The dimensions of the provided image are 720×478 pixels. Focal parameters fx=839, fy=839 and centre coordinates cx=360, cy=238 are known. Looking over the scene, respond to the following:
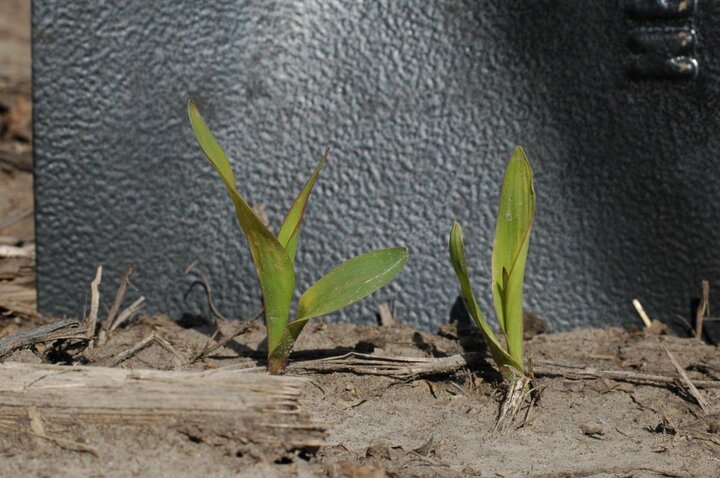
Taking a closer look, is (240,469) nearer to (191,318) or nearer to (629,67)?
(191,318)

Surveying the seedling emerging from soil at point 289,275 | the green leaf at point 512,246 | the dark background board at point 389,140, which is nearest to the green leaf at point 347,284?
the seedling emerging from soil at point 289,275

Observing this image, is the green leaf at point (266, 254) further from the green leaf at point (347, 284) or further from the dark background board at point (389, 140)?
the dark background board at point (389, 140)

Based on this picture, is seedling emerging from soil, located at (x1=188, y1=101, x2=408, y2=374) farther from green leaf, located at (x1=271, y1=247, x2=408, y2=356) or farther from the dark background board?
the dark background board

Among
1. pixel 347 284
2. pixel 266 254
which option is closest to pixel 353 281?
pixel 347 284

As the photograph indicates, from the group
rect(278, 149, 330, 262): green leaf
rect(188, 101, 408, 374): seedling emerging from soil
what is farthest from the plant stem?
rect(278, 149, 330, 262): green leaf

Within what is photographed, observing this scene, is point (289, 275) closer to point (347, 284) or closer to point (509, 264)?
point (347, 284)

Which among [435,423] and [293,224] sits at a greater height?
[293,224]

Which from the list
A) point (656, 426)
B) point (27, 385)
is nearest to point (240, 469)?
point (27, 385)
